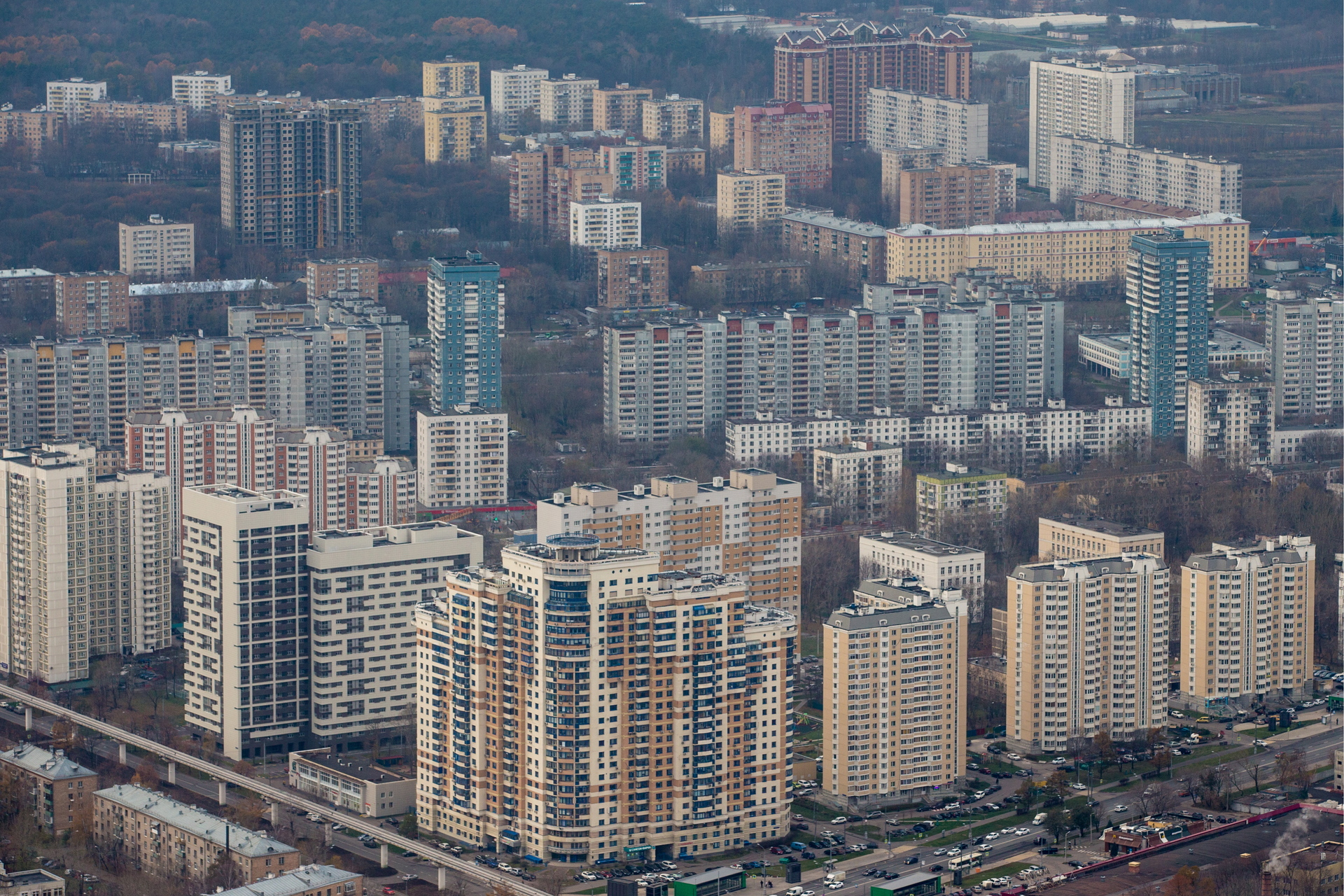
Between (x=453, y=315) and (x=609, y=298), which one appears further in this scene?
(x=609, y=298)

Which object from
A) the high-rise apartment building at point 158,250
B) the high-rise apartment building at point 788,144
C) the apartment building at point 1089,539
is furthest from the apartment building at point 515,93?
the apartment building at point 1089,539

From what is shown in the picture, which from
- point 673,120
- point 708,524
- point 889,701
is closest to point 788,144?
point 673,120

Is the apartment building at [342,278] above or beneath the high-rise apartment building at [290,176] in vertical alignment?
beneath

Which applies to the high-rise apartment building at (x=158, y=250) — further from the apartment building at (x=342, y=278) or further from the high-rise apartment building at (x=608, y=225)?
the high-rise apartment building at (x=608, y=225)

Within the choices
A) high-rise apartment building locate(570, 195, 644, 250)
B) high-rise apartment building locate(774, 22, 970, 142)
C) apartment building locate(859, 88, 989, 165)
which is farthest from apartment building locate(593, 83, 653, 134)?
high-rise apartment building locate(570, 195, 644, 250)

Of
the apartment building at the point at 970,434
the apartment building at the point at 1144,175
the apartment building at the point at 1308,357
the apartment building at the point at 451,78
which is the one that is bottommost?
the apartment building at the point at 970,434

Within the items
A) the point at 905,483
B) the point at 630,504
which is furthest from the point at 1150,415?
the point at 630,504

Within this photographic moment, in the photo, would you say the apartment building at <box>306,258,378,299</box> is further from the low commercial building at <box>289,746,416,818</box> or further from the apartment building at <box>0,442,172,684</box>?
the low commercial building at <box>289,746,416,818</box>

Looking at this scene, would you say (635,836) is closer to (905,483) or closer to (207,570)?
(207,570)
